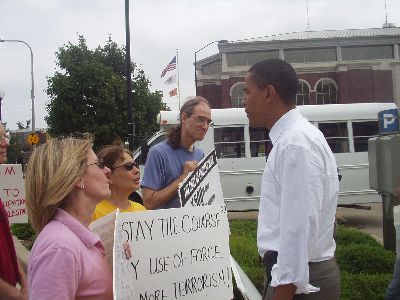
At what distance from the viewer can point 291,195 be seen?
7.28ft

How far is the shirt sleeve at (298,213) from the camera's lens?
219 centimetres

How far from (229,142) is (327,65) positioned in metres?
37.9

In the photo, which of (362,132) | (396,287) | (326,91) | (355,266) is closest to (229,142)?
Result: (362,132)

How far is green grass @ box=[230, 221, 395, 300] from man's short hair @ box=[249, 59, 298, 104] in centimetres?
334

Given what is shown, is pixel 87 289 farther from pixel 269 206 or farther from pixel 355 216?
pixel 355 216

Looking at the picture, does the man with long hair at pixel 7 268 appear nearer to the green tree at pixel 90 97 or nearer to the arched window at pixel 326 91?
the green tree at pixel 90 97

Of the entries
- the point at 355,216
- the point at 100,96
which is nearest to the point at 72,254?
the point at 355,216

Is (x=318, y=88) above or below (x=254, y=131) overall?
above

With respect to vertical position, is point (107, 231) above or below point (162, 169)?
below

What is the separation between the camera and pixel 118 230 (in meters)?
2.16

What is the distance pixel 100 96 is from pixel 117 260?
25475 mm

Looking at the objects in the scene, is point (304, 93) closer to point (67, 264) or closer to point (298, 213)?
point (298, 213)

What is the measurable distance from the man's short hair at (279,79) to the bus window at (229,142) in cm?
969

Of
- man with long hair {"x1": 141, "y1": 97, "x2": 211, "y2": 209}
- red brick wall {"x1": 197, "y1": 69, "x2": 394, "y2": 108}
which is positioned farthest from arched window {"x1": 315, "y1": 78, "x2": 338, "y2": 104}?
man with long hair {"x1": 141, "y1": 97, "x2": 211, "y2": 209}
